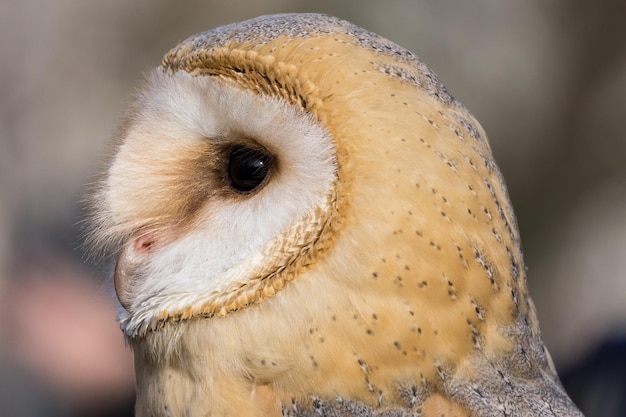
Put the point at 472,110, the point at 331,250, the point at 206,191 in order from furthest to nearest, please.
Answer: the point at 472,110, the point at 206,191, the point at 331,250

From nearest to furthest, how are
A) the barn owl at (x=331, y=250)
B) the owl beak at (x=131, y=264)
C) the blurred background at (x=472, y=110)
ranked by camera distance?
the barn owl at (x=331, y=250)
the owl beak at (x=131, y=264)
the blurred background at (x=472, y=110)

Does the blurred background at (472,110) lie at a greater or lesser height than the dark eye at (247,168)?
lesser

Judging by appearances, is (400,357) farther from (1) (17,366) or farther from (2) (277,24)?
(1) (17,366)

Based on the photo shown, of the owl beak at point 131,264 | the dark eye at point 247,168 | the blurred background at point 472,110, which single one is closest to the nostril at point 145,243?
the owl beak at point 131,264

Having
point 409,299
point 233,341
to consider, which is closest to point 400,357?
point 409,299

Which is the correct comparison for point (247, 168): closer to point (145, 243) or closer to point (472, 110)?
point (145, 243)

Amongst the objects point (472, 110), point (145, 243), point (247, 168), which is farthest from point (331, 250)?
point (472, 110)

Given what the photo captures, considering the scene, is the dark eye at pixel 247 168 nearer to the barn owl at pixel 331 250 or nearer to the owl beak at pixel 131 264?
the barn owl at pixel 331 250
